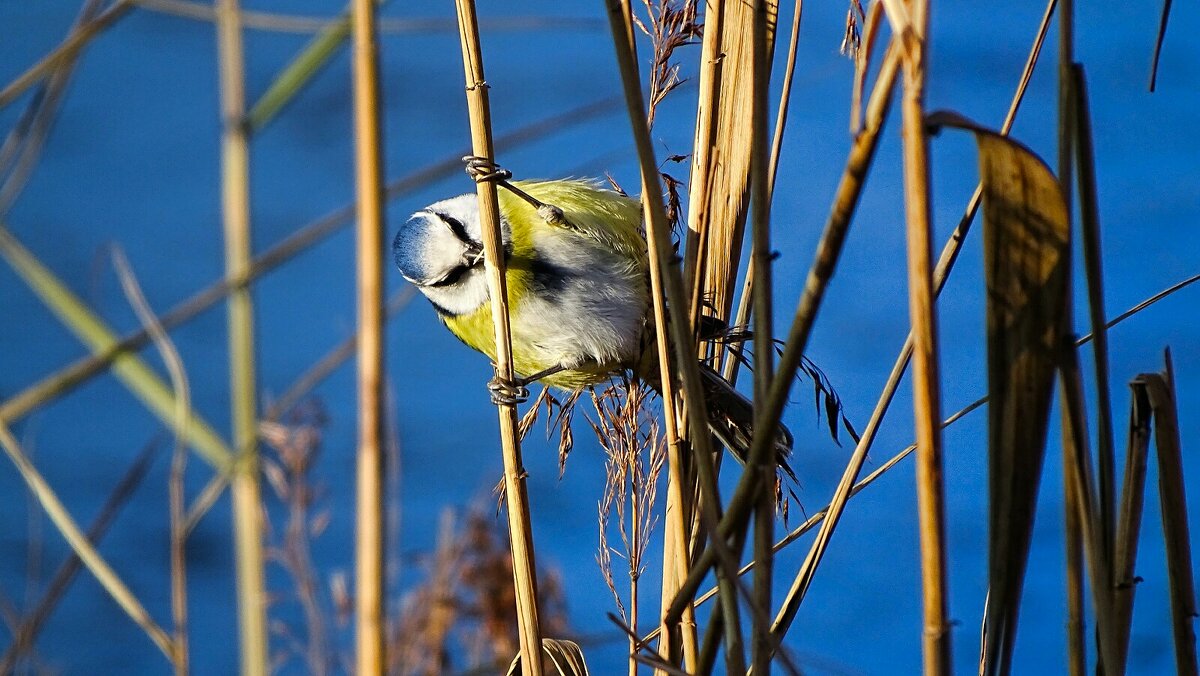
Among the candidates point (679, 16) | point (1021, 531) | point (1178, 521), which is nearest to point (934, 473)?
point (1021, 531)

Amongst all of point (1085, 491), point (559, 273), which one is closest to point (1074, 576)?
point (1085, 491)

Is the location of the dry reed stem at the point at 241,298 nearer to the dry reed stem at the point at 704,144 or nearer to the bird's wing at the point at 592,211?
the dry reed stem at the point at 704,144

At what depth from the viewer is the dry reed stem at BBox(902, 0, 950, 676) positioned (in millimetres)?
350

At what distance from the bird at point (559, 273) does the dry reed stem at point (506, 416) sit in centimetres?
45

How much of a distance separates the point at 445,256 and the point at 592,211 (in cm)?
17

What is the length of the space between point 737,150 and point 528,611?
12.3 inches

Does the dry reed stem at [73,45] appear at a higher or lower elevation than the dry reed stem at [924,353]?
higher

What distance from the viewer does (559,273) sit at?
1.12 metres

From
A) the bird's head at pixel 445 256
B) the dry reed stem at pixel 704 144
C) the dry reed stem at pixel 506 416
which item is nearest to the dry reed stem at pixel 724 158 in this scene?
the dry reed stem at pixel 704 144

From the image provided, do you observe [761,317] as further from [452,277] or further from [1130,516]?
[452,277]

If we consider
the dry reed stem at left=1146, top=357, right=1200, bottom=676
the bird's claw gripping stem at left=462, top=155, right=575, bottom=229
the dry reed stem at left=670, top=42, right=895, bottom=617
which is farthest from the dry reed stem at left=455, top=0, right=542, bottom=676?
the dry reed stem at left=1146, top=357, right=1200, bottom=676

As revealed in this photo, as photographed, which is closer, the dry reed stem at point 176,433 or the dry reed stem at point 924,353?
the dry reed stem at point 924,353

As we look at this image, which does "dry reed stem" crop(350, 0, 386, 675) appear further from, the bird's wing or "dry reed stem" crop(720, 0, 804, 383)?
the bird's wing

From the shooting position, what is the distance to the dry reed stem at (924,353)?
0.35 metres
